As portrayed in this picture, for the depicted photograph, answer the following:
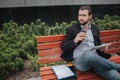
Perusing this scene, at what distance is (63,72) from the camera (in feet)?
12.8

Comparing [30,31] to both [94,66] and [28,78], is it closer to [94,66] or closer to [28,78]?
[28,78]

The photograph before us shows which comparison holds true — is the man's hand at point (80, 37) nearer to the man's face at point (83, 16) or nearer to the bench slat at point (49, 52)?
the man's face at point (83, 16)

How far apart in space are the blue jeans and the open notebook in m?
0.19

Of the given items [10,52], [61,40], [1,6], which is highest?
[1,6]

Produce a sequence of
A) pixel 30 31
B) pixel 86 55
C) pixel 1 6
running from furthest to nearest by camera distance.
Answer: pixel 1 6 < pixel 30 31 < pixel 86 55

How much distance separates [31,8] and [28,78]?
6882 mm

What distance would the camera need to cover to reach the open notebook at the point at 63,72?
3.73 metres

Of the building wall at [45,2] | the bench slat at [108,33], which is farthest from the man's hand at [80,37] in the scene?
the building wall at [45,2]

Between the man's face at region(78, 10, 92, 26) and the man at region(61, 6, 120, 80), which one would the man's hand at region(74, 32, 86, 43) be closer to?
the man at region(61, 6, 120, 80)

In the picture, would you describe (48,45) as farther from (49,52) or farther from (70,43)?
(70,43)

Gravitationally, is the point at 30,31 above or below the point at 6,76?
above

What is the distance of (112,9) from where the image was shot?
1284 centimetres

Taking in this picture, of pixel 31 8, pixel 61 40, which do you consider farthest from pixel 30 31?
pixel 31 8

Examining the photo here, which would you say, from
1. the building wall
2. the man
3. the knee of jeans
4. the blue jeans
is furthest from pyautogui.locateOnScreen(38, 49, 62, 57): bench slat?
the building wall
